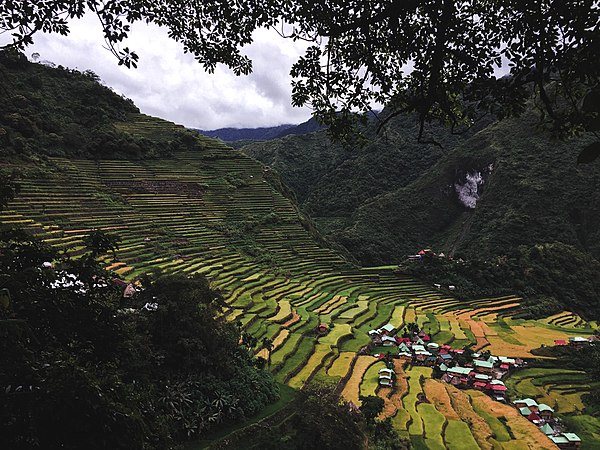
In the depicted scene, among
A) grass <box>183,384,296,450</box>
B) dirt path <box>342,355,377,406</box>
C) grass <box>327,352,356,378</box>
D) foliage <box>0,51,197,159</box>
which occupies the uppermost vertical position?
foliage <box>0,51,197,159</box>

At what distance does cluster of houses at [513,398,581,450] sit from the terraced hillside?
719 millimetres

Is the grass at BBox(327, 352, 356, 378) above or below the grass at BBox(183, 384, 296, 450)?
below

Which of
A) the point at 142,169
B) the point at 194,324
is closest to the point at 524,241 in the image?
the point at 142,169

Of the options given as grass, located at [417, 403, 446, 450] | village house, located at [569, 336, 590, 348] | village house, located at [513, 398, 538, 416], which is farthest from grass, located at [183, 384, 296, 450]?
village house, located at [569, 336, 590, 348]

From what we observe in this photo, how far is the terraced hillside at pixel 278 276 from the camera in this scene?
647 inches

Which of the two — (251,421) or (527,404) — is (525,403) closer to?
(527,404)

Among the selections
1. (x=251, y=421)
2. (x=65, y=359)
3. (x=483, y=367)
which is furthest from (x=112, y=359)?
(x=483, y=367)

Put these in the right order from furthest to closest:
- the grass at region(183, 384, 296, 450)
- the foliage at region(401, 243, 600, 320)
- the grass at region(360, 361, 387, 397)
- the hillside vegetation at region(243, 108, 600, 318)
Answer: the hillside vegetation at region(243, 108, 600, 318) → the foliage at region(401, 243, 600, 320) → the grass at region(360, 361, 387, 397) → the grass at region(183, 384, 296, 450)

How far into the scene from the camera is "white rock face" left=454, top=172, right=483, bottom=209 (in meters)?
62.6

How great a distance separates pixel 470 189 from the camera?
63.3 m

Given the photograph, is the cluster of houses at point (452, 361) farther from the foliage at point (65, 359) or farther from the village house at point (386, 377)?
the foliage at point (65, 359)

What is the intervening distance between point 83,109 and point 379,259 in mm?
37047

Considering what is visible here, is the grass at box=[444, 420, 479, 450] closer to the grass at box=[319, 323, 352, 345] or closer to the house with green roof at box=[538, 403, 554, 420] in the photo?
the house with green roof at box=[538, 403, 554, 420]

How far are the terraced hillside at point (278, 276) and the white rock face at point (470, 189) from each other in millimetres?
31528
